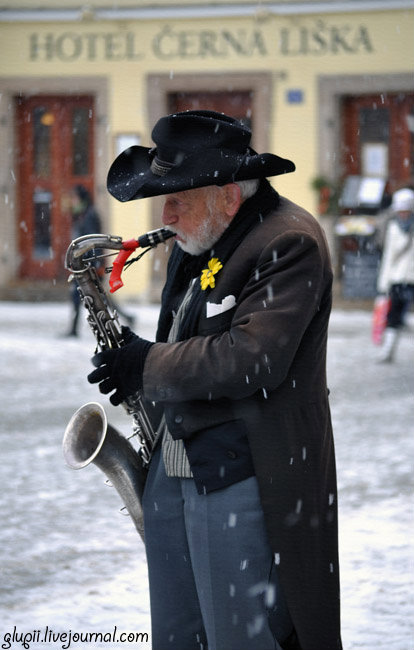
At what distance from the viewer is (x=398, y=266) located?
1139cm

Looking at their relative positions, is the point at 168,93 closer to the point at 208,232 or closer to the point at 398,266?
the point at 398,266

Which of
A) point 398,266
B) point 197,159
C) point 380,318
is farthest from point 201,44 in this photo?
point 197,159

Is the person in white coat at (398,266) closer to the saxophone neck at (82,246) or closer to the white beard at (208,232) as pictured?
the saxophone neck at (82,246)

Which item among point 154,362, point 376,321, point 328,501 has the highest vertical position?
point 154,362

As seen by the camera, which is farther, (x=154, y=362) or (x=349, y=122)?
(x=349, y=122)

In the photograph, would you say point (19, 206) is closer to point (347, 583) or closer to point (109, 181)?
point (347, 583)

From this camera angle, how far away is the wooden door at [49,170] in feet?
58.1

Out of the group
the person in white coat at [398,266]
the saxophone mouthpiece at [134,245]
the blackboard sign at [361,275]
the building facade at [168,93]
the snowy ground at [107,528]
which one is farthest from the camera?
the building facade at [168,93]

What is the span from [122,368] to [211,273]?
0.33m

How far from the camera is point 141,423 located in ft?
10.6

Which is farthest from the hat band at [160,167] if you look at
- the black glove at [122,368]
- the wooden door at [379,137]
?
the wooden door at [379,137]

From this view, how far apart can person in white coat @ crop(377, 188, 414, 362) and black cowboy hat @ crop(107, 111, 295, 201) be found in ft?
27.3

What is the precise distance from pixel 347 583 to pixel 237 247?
233 centimetres

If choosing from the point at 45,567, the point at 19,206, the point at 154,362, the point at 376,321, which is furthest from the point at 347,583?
the point at 19,206
